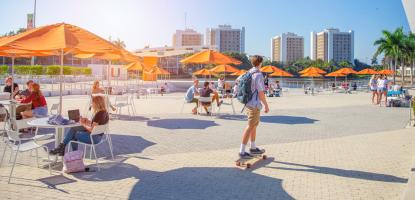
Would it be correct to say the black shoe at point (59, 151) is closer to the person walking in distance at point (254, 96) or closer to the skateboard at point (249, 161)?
the skateboard at point (249, 161)

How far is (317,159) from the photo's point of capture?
23.6 ft

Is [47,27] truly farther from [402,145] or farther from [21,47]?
[402,145]

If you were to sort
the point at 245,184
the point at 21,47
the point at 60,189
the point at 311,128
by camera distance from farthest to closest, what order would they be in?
the point at 311,128
the point at 21,47
the point at 245,184
the point at 60,189

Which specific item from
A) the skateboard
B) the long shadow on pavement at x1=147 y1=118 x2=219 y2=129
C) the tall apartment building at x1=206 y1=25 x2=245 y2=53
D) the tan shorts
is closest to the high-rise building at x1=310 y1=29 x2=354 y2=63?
the tall apartment building at x1=206 y1=25 x2=245 y2=53

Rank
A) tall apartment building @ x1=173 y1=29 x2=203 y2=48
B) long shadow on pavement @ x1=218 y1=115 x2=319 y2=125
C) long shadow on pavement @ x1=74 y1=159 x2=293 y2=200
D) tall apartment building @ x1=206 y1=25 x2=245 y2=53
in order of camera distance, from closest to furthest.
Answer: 1. long shadow on pavement @ x1=74 y1=159 x2=293 y2=200
2. long shadow on pavement @ x1=218 y1=115 x2=319 y2=125
3. tall apartment building @ x1=206 y1=25 x2=245 y2=53
4. tall apartment building @ x1=173 y1=29 x2=203 y2=48

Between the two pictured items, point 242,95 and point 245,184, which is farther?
point 242,95

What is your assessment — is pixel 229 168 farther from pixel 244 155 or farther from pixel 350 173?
pixel 350 173

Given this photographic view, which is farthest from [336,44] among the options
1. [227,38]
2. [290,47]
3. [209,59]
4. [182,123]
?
[182,123]

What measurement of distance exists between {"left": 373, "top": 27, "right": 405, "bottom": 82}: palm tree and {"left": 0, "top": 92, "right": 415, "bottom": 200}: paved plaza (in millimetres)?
53601

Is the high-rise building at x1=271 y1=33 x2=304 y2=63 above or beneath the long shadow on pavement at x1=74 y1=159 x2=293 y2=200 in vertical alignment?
above

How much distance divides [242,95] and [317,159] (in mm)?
1950

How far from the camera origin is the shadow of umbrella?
11133 millimetres

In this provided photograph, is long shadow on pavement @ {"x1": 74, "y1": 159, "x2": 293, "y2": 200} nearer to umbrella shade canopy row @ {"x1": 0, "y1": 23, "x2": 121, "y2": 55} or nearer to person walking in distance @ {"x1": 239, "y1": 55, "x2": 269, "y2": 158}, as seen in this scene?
person walking in distance @ {"x1": 239, "y1": 55, "x2": 269, "y2": 158}

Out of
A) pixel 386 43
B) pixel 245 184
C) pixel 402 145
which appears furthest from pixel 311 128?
pixel 386 43
